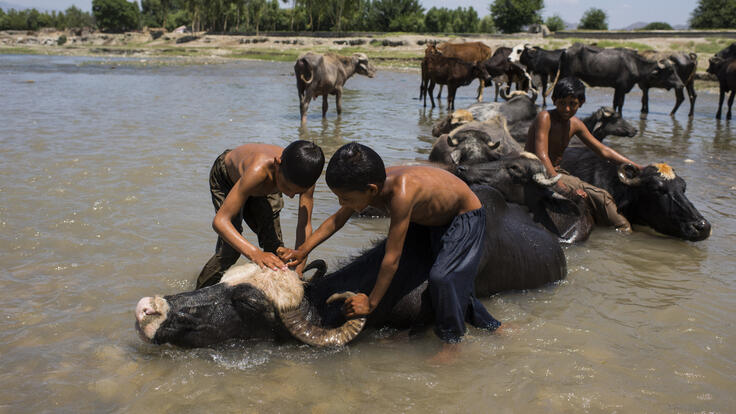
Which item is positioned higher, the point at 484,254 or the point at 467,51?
the point at 467,51

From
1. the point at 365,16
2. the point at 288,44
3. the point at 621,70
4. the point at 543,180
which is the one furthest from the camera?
the point at 365,16

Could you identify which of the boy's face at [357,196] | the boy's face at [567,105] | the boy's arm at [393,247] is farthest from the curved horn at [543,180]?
the boy's face at [357,196]

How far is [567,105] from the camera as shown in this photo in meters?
5.86

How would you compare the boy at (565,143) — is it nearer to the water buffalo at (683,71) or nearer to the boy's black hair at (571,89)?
the boy's black hair at (571,89)

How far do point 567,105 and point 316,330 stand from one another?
390cm

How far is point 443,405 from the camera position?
2.98 meters

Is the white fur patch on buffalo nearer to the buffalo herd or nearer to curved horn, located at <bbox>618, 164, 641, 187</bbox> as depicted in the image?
the buffalo herd

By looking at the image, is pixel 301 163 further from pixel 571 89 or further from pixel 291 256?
pixel 571 89

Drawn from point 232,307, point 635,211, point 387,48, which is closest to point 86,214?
point 232,307

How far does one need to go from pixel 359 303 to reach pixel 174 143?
7.42m

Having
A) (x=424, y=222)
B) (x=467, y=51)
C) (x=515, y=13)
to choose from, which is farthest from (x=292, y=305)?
(x=515, y=13)

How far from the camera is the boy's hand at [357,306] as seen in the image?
3.26m

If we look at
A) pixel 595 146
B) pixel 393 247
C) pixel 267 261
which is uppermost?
pixel 595 146

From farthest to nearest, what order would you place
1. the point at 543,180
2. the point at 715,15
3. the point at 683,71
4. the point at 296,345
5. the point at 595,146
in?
1. the point at 715,15
2. the point at 683,71
3. the point at 595,146
4. the point at 543,180
5. the point at 296,345
